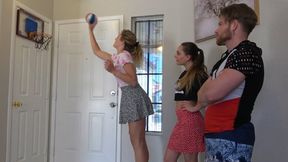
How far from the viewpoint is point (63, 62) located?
3549mm

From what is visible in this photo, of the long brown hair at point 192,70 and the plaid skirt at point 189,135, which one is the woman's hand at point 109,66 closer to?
the long brown hair at point 192,70

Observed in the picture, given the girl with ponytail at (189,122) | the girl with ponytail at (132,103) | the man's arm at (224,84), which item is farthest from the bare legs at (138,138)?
the man's arm at (224,84)

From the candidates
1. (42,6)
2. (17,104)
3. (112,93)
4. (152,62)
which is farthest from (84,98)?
(42,6)

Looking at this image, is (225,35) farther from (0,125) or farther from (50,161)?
(50,161)

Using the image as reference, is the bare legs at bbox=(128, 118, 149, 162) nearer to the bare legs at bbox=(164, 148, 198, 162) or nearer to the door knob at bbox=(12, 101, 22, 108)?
the bare legs at bbox=(164, 148, 198, 162)

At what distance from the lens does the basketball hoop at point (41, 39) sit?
10.3 ft

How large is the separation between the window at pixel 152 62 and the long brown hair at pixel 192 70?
1.19m

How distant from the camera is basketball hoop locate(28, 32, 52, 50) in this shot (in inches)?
124

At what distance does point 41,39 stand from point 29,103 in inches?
31.2

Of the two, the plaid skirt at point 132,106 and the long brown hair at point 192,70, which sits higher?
the long brown hair at point 192,70

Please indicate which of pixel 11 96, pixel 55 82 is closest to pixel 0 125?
pixel 11 96

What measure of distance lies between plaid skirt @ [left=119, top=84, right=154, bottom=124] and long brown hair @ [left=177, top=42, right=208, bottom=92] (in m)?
0.34

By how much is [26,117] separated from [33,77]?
0.47 m

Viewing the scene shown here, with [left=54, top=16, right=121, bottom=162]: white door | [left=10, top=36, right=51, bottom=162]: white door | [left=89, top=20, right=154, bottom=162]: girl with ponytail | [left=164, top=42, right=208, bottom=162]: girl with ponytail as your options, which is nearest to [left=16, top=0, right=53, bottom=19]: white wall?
[left=54, top=16, right=121, bottom=162]: white door
